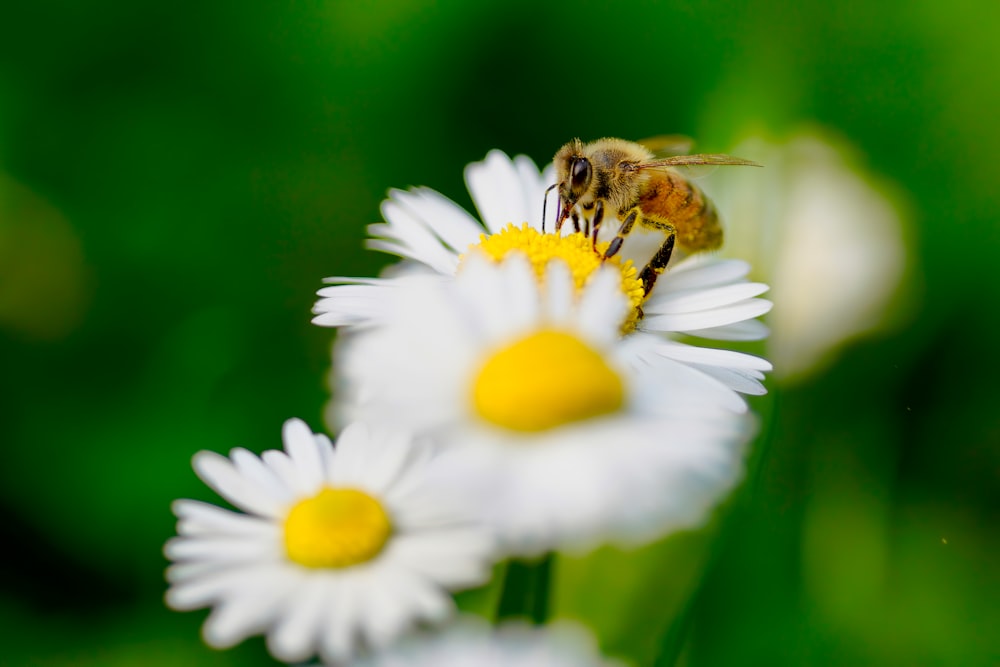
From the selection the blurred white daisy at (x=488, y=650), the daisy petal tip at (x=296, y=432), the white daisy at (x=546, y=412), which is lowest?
the blurred white daisy at (x=488, y=650)

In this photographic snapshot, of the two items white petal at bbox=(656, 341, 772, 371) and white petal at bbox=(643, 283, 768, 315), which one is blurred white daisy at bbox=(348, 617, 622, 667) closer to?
white petal at bbox=(656, 341, 772, 371)

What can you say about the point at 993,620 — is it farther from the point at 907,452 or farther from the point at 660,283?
the point at 660,283

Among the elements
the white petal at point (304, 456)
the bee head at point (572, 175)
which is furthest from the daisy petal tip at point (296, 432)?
the bee head at point (572, 175)

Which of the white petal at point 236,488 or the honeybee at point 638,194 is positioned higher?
the honeybee at point 638,194

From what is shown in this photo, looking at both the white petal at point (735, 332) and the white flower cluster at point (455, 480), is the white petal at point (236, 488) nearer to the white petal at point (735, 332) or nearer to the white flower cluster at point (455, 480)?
the white flower cluster at point (455, 480)

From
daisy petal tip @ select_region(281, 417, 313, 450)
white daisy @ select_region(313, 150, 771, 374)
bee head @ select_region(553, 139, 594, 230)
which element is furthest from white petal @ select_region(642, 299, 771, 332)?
daisy petal tip @ select_region(281, 417, 313, 450)

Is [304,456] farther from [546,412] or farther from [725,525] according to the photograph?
[725,525]

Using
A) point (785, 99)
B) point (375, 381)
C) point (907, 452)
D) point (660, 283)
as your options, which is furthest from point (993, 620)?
point (375, 381)
